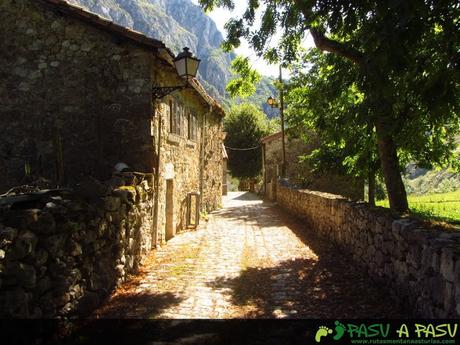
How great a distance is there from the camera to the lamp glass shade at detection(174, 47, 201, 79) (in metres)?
7.59

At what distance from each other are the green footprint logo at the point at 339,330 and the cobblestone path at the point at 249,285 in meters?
0.48

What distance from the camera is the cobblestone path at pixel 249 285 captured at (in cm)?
485

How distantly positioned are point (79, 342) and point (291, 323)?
7.66ft

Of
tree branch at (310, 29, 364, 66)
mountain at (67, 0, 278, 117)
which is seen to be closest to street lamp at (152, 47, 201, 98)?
tree branch at (310, 29, 364, 66)

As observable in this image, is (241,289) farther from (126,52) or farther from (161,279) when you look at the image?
(126,52)

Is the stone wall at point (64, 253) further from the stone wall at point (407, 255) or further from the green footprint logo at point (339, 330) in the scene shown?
the stone wall at point (407, 255)

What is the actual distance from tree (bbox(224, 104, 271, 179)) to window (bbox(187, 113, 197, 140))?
23.8 meters

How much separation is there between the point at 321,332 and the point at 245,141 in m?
33.7

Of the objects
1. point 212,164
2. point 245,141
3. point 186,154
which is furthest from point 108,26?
point 245,141

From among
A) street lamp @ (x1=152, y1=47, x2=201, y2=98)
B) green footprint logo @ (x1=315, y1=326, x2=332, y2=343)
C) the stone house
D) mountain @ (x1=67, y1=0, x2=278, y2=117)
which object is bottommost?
green footprint logo @ (x1=315, y1=326, x2=332, y2=343)

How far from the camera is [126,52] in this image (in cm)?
771

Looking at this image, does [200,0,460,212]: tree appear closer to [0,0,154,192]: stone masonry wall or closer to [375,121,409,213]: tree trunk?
[375,121,409,213]: tree trunk

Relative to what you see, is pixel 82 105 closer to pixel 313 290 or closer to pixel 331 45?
pixel 331 45

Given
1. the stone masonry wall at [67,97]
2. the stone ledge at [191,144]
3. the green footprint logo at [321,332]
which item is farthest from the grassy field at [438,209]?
the stone ledge at [191,144]
